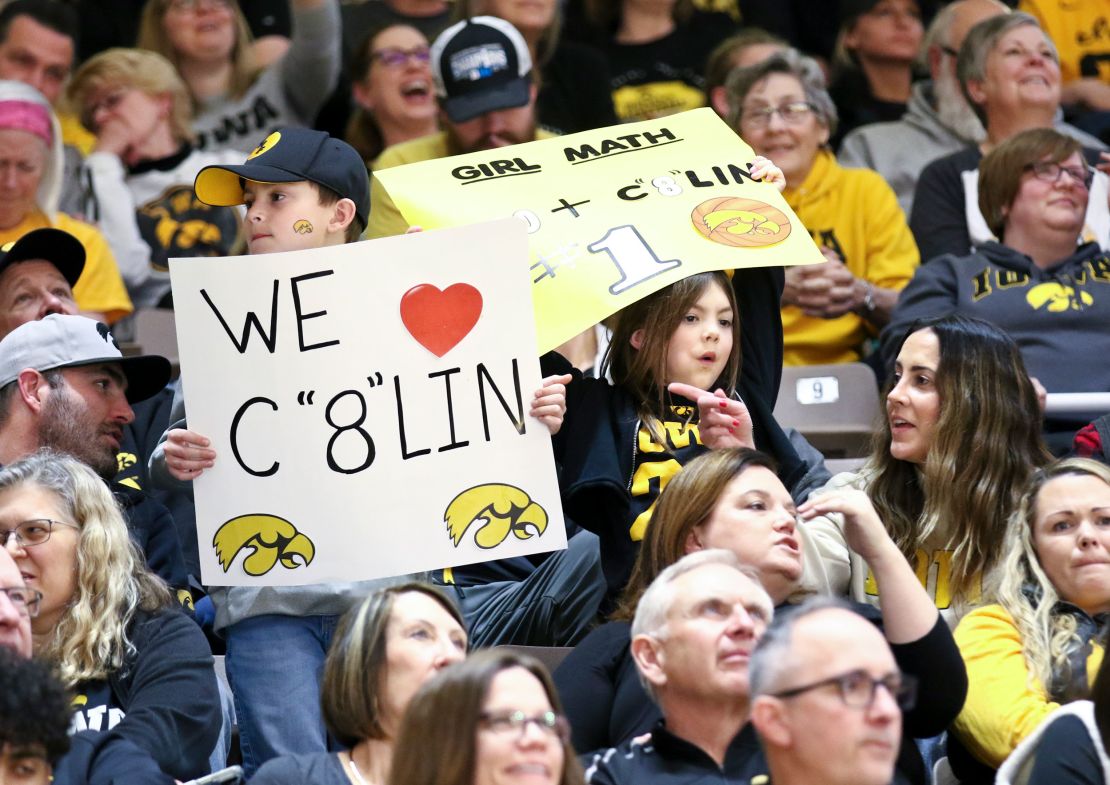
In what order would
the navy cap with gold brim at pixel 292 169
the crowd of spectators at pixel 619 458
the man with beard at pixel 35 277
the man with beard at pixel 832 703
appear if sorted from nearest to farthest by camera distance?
1. the man with beard at pixel 832 703
2. the crowd of spectators at pixel 619 458
3. the navy cap with gold brim at pixel 292 169
4. the man with beard at pixel 35 277

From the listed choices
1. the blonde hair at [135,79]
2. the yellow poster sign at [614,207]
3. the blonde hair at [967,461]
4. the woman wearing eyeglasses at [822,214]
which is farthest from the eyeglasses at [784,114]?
the blonde hair at [135,79]

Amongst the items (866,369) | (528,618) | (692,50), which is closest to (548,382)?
(528,618)

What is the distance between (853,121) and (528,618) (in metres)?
3.97

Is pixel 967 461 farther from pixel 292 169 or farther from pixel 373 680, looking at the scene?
pixel 292 169

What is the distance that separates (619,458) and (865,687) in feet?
5.11

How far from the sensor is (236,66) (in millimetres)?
7457

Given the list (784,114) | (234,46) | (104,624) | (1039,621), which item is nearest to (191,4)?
(234,46)

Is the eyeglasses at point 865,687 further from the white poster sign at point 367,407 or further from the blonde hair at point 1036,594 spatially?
the white poster sign at point 367,407

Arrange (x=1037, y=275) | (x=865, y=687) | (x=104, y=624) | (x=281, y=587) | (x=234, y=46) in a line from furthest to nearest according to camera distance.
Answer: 1. (x=234, y=46)
2. (x=1037, y=275)
3. (x=281, y=587)
4. (x=104, y=624)
5. (x=865, y=687)

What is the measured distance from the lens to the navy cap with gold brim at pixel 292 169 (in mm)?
4523

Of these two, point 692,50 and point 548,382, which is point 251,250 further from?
point 692,50

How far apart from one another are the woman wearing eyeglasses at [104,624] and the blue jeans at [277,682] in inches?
10.0

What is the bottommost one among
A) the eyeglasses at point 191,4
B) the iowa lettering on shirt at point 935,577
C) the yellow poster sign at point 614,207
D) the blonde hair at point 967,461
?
the iowa lettering on shirt at point 935,577

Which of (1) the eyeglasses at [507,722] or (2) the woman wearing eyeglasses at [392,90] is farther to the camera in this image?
(2) the woman wearing eyeglasses at [392,90]
